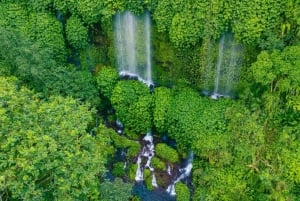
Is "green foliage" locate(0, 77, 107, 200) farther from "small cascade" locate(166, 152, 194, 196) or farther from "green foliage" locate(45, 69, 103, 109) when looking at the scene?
"small cascade" locate(166, 152, 194, 196)

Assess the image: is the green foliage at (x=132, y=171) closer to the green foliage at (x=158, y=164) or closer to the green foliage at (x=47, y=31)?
the green foliage at (x=158, y=164)

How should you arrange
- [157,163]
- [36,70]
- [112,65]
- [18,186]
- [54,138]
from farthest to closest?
1. [112,65]
2. [157,163]
3. [36,70]
4. [54,138]
5. [18,186]

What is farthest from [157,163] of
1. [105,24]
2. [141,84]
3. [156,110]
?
[105,24]

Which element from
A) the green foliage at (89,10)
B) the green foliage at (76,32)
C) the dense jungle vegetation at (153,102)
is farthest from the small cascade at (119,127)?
the green foliage at (89,10)

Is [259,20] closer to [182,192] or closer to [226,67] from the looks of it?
[226,67]

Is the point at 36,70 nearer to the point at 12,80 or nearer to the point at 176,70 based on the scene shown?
the point at 12,80

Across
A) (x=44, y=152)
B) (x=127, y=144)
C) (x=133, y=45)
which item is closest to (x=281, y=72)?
(x=133, y=45)

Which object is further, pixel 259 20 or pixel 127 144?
pixel 127 144
